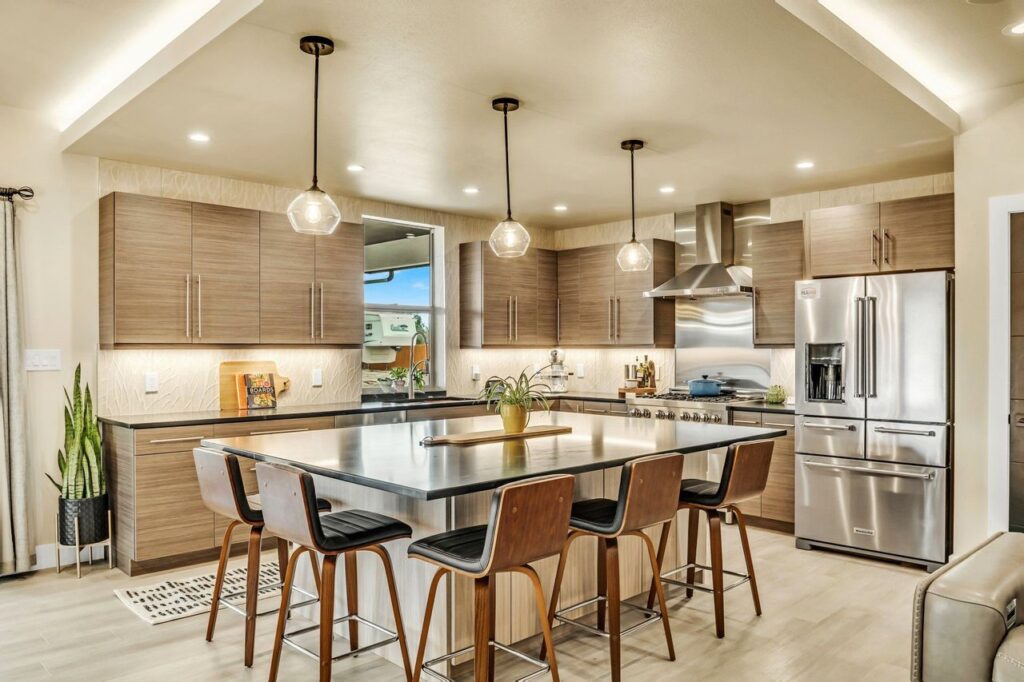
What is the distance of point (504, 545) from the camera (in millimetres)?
2311

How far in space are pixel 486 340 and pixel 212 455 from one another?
367 centimetres

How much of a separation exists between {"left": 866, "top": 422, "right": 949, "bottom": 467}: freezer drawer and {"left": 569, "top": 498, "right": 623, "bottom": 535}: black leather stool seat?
7.50ft

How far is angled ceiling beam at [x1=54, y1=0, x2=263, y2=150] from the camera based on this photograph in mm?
Result: 2812

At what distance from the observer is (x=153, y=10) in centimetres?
309

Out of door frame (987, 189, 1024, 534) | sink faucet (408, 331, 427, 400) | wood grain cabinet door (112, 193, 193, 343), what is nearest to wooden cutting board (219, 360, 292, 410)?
wood grain cabinet door (112, 193, 193, 343)

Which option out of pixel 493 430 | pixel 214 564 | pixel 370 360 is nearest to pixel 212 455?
pixel 493 430

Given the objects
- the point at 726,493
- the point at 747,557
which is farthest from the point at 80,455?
the point at 747,557

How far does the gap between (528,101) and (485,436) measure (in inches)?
64.2

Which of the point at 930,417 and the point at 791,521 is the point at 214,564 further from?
the point at 930,417

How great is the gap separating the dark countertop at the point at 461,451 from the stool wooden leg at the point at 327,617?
32 centimetres

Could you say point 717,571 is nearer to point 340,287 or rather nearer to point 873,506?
point 873,506

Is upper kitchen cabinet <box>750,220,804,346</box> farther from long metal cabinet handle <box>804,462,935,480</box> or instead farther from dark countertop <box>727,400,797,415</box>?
A: long metal cabinet handle <box>804,462,935,480</box>

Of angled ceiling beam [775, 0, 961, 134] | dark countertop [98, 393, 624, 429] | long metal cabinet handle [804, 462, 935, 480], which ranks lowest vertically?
long metal cabinet handle [804, 462, 935, 480]

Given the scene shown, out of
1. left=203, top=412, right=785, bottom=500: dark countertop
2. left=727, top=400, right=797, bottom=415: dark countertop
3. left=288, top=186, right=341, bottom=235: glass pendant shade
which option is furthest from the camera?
left=727, top=400, right=797, bottom=415: dark countertop
